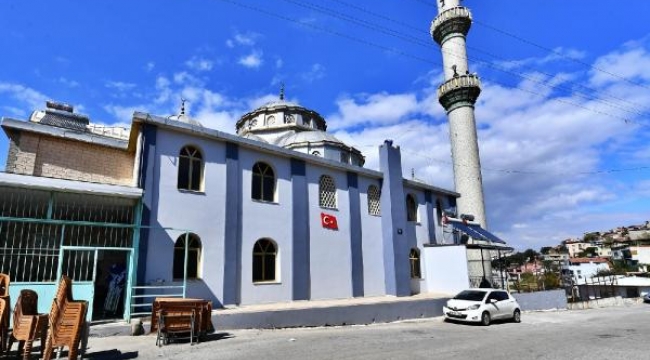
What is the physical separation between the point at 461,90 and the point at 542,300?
1433 centimetres

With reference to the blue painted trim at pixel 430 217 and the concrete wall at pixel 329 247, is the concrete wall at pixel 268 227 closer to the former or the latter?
the concrete wall at pixel 329 247

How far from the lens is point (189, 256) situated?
11.7 metres

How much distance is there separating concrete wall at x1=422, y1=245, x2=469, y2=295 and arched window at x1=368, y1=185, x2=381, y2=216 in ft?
11.9

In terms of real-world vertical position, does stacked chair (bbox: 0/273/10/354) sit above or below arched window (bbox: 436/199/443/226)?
below

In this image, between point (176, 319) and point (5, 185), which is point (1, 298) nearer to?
point (176, 319)

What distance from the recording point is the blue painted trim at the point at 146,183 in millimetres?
10422

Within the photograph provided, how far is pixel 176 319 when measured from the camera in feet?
26.7

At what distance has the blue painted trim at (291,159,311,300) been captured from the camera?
45.6ft

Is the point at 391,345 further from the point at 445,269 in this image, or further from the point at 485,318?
the point at 445,269

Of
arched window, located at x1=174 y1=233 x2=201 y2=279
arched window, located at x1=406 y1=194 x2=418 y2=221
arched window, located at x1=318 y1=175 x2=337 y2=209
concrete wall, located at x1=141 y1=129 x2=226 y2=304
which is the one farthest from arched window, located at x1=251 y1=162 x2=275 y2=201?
arched window, located at x1=406 y1=194 x2=418 y2=221

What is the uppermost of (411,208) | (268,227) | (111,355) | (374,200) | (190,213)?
(374,200)

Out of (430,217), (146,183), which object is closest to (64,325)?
(146,183)

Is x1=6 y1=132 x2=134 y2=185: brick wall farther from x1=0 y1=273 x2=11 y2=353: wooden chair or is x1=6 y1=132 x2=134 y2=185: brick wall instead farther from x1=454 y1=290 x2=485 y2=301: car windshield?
x1=454 y1=290 x2=485 y2=301: car windshield

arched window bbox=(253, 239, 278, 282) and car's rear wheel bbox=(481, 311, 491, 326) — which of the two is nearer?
car's rear wheel bbox=(481, 311, 491, 326)
